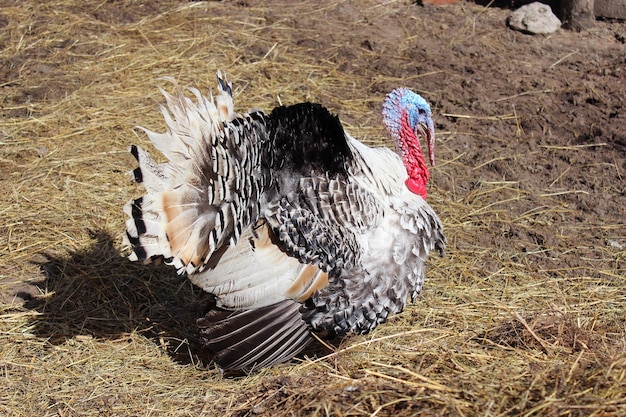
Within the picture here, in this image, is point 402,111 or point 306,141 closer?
point 306,141

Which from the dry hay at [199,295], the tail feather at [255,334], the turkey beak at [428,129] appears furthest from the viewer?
the turkey beak at [428,129]

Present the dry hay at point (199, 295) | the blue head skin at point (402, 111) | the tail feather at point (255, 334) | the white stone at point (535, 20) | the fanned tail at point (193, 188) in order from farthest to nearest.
Answer: 1. the white stone at point (535, 20)
2. the blue head skin at point (402, 111)
3. the tail feather at point (255, 334)
4. the dry hay at point (199, 295)
5. the fanned tail at point (193, 188)

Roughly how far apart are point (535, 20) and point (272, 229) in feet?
16.5

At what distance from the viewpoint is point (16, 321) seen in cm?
444

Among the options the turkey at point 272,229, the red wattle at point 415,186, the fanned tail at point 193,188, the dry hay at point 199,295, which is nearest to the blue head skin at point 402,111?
the red wattle at point 415,186

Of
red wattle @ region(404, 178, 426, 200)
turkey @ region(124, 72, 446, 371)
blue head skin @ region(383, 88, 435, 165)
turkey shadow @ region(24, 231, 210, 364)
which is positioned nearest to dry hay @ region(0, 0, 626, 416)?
turkey shadow @ region(24, 231, 210, 364)

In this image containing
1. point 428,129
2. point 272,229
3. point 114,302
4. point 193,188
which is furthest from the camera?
point 114,302

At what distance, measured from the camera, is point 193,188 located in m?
3.66

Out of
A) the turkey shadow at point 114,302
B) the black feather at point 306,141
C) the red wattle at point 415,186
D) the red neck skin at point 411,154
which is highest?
the black feather at point 306,141

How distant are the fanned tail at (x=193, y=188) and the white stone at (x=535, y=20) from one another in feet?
16.0

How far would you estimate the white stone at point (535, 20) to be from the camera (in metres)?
7.73

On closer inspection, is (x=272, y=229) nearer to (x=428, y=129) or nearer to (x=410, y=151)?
(x=410, y=151)

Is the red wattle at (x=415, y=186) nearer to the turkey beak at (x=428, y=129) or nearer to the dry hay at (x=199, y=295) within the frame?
the turkey beak at (x=428, y=129)

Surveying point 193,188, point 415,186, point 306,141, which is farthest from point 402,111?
point 193,188
